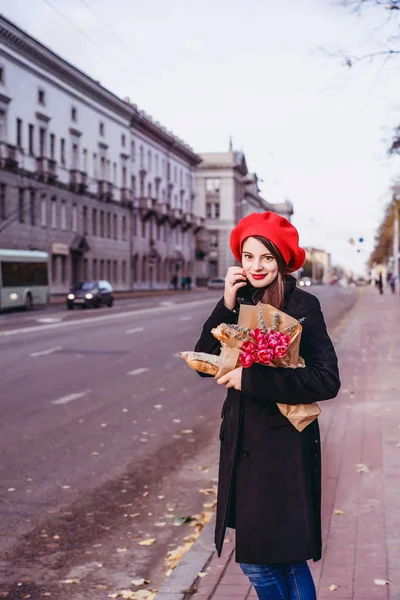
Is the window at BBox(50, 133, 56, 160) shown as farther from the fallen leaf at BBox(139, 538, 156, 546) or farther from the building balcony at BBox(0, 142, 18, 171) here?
the fallen leaf at BBox(139, 538, 156, 546)

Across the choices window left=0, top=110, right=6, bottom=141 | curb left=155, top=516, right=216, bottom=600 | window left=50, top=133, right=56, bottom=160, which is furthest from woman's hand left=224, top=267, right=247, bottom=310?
window left=50, top=133, right=56, bottom=160

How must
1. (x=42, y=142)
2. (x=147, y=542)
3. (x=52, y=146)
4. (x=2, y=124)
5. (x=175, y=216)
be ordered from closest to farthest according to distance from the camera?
(x=147, y=542), (x=2, y=124), (x=42, y=142), (x=52, y=146), (x=175, y=216)

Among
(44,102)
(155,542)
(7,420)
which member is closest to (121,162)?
(44,102)

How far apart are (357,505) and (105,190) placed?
62467mm

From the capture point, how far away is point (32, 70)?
Result: 175 feet

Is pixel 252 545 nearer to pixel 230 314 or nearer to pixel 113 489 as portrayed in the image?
pixel 230 314

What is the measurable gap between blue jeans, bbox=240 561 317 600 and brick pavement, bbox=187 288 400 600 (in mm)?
1272

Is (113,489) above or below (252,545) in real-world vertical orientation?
below

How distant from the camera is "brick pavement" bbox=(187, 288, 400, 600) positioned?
188 inches

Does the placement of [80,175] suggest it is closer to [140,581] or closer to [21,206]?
[21,206]

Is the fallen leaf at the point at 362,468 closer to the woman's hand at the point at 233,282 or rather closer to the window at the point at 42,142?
the woman's hand at the point at 233,282

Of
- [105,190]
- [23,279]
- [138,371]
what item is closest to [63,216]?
[105,190]

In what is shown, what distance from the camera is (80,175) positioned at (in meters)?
61.9

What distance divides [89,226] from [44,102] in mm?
12049
